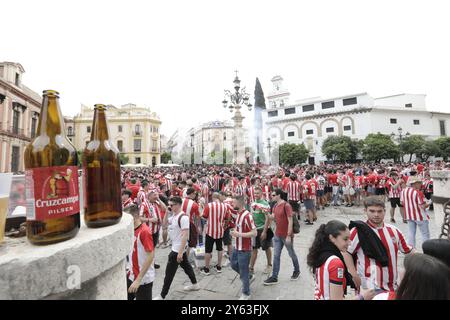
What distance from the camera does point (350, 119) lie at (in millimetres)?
52969

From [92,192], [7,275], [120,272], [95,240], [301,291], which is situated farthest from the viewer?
[301,291]

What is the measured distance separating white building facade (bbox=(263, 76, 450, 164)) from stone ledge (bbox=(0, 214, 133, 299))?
5535cm

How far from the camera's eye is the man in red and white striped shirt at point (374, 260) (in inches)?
108

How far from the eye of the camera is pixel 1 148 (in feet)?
75.3

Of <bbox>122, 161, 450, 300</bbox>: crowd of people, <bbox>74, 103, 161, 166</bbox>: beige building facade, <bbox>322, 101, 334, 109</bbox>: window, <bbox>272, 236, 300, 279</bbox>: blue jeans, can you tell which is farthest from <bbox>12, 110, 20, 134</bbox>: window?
<bbox>322, 101, 334, 109</bbox>: window

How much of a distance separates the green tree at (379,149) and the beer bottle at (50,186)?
160ft

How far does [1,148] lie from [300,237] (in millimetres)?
28086

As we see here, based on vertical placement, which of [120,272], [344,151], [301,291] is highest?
[344,151]

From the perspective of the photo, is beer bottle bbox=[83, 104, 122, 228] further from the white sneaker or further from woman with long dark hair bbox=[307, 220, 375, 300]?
the white sneaker

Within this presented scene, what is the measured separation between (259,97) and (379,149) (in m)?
33.4

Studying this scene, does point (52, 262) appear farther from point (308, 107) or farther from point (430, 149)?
point (308, 107)

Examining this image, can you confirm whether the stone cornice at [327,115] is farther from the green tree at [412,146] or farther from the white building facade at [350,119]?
the green tree at [412,146]
